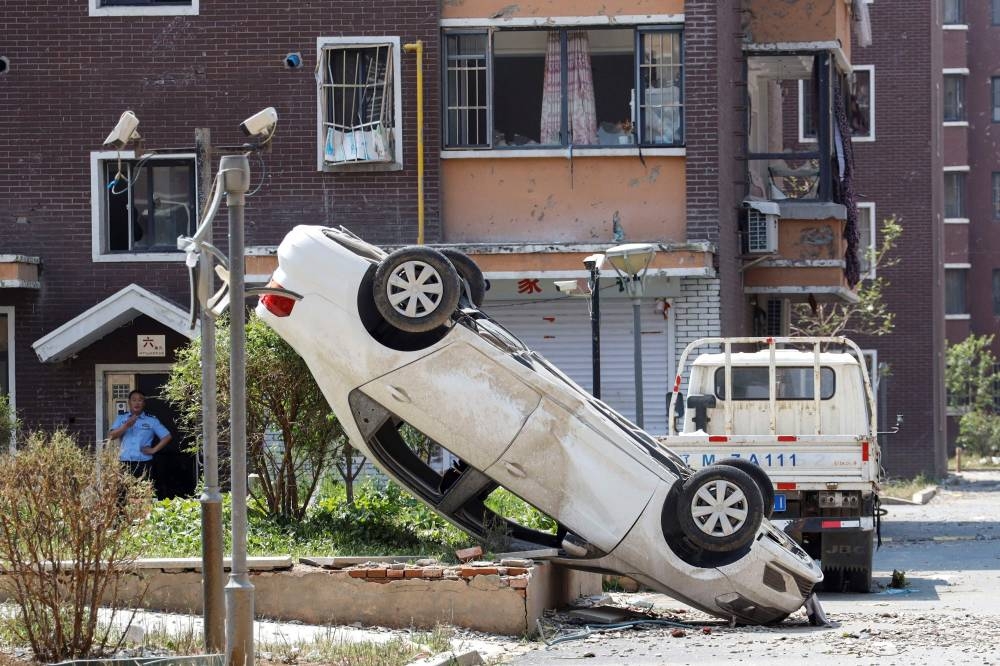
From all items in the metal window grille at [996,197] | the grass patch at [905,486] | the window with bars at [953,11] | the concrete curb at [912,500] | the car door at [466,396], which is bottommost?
the grass patch at [905,486]

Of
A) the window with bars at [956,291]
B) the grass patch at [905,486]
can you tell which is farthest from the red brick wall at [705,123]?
the window with bars at [956,291]

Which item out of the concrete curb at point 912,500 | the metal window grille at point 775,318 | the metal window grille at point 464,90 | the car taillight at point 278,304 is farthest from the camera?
the concrete curb at point 912,500

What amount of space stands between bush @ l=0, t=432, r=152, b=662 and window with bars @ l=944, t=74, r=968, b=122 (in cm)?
4479

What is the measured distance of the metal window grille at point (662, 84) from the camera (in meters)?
22.1

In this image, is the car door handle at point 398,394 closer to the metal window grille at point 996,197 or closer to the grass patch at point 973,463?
the grass patch at point 973,463

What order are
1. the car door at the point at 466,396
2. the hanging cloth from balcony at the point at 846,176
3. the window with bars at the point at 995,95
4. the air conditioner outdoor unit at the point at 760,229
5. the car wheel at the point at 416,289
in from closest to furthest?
the car wheel at the point at 416,289 → the car door at the point at 466,396 → the air conditioner outdoor unit at the point at 760,229 → the hanging cloth from balcony at the point at 846,176 → the window with bars at the point at 995,95

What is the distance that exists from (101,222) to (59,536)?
1313 cm

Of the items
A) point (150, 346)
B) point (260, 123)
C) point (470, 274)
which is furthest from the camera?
point (150, 346)

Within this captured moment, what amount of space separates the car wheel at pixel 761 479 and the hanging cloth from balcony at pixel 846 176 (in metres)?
11.5

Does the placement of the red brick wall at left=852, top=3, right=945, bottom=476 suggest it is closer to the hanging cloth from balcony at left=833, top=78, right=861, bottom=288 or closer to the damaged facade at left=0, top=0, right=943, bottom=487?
the hanging cloth from balcony at left=833, top=78, right=861, bottom=288

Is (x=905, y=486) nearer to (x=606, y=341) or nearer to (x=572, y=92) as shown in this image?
(x=606, y=341)

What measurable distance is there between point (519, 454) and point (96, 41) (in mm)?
12030

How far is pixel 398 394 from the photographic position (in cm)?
1309

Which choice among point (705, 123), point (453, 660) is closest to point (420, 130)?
point (705, 123)
